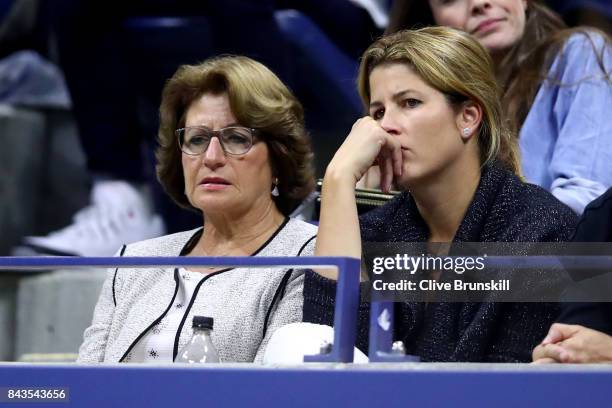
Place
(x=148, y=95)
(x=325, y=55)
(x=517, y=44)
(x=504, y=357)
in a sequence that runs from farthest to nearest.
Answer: (x=148, y=95) < (x=325, y=55) < (x=517, y=44) < (x=504, y=357)

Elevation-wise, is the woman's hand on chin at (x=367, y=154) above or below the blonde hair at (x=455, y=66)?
below

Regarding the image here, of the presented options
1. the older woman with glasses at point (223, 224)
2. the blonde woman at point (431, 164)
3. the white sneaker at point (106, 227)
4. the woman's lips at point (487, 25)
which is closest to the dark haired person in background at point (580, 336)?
the blonde woman at point (431, 164)

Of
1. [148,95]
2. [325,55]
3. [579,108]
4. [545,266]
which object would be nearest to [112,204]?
[148,95]

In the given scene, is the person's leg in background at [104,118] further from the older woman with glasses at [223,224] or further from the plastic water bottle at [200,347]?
the plastic water bottle at [200,347]

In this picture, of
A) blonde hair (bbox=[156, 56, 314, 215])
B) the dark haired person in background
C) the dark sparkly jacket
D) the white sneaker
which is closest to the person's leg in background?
the white sneaker

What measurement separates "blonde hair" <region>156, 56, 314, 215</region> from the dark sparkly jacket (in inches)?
12.5

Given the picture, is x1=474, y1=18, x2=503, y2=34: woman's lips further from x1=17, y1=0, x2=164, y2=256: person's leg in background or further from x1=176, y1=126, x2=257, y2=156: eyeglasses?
x1=17, y1=0, x2=164, y2=256: person's leg in background

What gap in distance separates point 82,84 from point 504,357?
2.32 metres

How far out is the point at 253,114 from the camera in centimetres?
217

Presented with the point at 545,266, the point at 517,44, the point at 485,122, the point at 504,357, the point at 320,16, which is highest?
the point at 320,16

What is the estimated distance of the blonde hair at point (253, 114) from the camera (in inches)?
85.7

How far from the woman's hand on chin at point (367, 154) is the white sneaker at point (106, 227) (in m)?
1.59

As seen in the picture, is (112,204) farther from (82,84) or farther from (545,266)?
(545,266)

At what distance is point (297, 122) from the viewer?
7.37 ft
